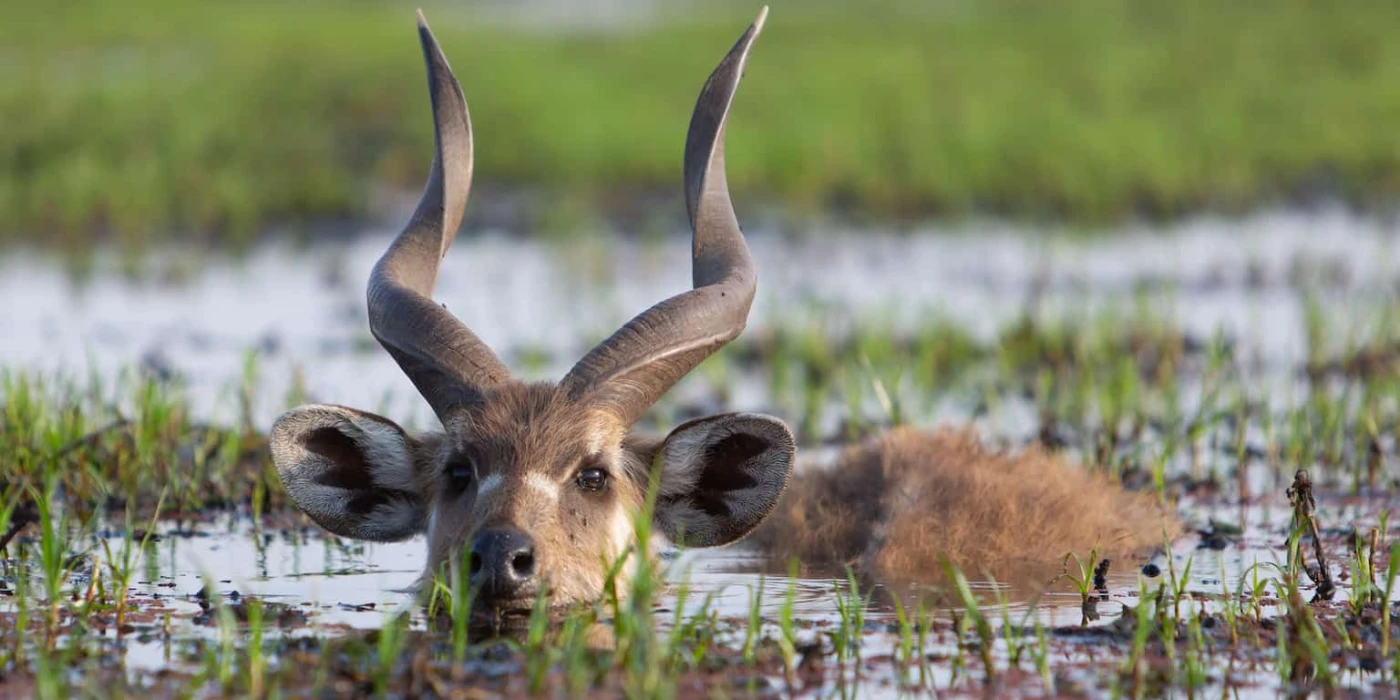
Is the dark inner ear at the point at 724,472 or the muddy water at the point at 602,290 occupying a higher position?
the muddy water at the point at 602,290

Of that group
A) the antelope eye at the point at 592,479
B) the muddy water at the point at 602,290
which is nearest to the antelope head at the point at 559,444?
the antelope eye at the point at 592,479

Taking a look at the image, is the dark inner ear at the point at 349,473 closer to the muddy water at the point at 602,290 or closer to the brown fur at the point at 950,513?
the brown fur at the point at 950,513

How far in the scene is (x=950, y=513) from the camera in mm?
8102

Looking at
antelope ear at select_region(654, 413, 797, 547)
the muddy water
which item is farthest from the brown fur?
the muddy water

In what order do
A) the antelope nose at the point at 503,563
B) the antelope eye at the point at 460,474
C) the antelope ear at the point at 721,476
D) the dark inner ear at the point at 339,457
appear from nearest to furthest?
the antelope nose at the point at 503,563 → the antelope eye at the point at 460,474 → the antelope ear at the point at 721,476 → the dark inner ear at the point at 339,457

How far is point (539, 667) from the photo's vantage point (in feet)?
18.1

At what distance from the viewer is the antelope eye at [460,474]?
276 inches

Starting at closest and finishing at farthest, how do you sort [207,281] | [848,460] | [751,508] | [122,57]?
[751,508]
[848,460]
[207,281]
[122,57]

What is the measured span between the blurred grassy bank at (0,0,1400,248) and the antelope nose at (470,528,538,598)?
1312 centimetres

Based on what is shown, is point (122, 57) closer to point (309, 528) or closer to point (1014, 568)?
point (309, 528)

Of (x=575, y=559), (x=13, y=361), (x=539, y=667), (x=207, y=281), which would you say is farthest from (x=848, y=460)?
(x=207, y=281)

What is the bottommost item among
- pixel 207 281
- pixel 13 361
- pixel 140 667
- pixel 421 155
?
pixel 140 667

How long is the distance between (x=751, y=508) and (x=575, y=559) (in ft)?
2.57

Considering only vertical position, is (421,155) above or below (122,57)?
below
